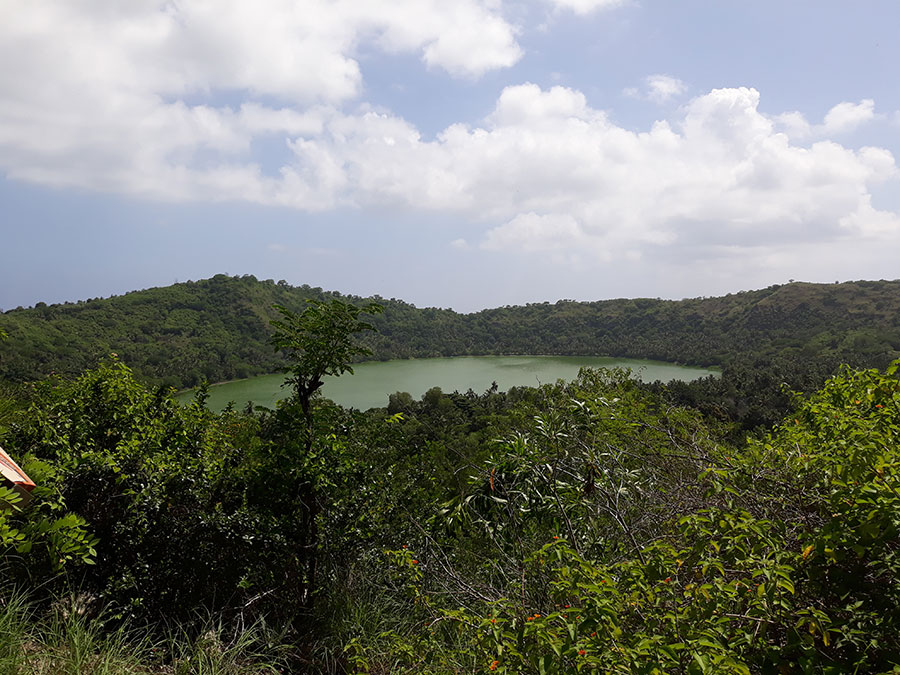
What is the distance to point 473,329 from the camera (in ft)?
328

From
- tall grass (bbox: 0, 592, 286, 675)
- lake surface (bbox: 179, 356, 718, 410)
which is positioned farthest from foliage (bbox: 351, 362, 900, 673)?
lake surface (bbox: 179, 356, 718, 410)

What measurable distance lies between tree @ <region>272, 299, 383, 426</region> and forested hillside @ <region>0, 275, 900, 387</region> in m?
42.3

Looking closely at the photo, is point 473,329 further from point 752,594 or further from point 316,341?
point 752,594

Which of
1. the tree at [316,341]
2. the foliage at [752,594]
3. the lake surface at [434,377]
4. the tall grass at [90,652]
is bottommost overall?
the lake surface at [434,377]

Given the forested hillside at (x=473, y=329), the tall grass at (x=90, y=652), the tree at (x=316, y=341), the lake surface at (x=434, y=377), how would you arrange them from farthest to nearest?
1. the forested hillside at (x=473, y=329)
2. the lake surface at (x=434, y=377)
3. the tree at (x=316, y=341)
4. the tall grass at (x=90, y=652)

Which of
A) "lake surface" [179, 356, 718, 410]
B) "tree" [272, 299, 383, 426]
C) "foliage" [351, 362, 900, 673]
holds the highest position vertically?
"tree" [272, 299, 383, 426]

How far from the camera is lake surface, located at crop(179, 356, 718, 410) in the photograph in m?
52.0

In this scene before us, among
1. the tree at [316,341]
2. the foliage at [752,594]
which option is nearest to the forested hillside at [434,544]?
the foliage at [752,594]

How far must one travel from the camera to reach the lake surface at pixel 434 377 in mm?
52031

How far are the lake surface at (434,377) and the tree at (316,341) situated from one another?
43101mm

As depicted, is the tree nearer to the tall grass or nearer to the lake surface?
the tall grass

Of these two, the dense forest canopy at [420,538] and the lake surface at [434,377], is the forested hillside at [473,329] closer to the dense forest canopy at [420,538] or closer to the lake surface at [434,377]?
the lake surface at [434,377]

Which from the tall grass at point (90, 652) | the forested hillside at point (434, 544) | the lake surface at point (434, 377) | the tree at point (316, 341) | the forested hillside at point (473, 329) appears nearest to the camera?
the forested hillside at point (434, 544)

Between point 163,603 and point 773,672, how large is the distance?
354 centimetres
